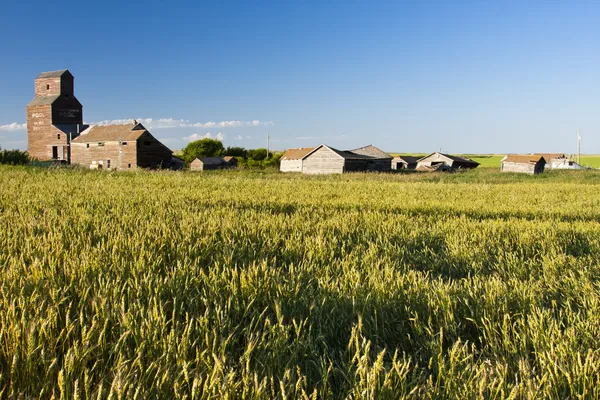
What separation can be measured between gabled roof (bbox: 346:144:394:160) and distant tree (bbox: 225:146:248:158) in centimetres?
3434

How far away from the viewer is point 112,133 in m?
49.9

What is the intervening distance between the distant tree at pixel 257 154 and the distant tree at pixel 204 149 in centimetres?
705

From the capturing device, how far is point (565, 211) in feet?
35.1

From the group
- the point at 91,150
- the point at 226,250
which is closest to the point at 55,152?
the point at 91,150

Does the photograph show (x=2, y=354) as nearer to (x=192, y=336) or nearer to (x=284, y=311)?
(x=192, y=336)

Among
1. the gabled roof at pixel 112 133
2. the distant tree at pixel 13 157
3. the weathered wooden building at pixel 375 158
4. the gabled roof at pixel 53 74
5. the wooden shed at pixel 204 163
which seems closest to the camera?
the distant tree at pixel 13 157

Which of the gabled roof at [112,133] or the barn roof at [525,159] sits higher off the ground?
the gabled roof at [112,133]

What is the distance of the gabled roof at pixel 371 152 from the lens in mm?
62625

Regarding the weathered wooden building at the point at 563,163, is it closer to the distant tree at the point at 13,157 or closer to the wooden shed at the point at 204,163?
the wooden shed at the point at 204,163

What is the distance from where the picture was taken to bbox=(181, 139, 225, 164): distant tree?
8431 centimetres

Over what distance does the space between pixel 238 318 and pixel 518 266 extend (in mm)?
3811

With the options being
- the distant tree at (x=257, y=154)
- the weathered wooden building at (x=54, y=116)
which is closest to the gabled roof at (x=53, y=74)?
the weathered wooden building at (x=54, y=116)

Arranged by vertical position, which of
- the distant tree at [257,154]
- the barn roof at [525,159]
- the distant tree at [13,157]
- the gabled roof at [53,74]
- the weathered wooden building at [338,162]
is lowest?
the distant tree at [13,157]

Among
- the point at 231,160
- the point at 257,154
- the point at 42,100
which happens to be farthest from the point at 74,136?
the point at 257,154
